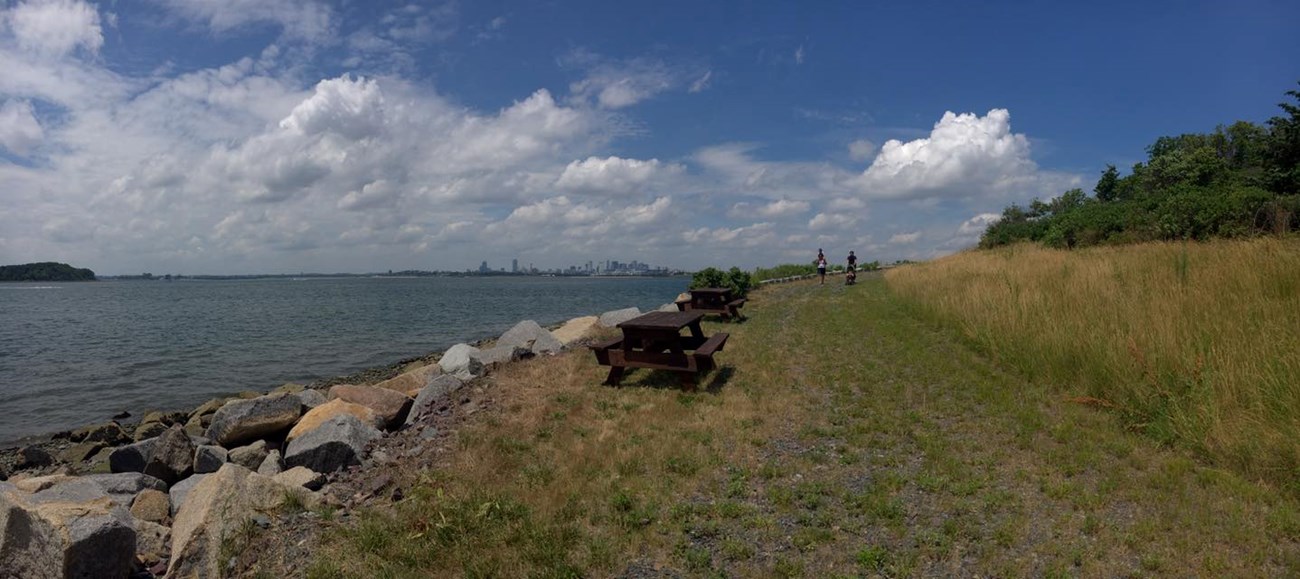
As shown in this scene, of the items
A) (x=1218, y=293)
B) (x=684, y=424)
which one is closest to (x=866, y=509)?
(x=684, y=424)

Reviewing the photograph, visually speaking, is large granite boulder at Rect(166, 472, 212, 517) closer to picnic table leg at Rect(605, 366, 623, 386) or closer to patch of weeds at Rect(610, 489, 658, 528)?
picnic table leg at Rect(605, 366, 623, 386)

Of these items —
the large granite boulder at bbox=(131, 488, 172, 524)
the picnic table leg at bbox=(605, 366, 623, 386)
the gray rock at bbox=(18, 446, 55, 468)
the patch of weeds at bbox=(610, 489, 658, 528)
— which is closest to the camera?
the patch of weeds at bbox=(610, 489, 658, 528)

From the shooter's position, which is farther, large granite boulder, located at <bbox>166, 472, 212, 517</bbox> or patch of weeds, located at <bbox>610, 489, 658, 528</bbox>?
large granite boulder, located at <bbox>166, 472, 212, 517</bbox>

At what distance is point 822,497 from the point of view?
445cm

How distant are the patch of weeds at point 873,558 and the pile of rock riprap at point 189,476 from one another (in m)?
4.07

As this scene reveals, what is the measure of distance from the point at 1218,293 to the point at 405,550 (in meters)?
9.04

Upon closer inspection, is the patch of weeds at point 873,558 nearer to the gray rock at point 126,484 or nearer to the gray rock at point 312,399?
the gray rock at point 126,484

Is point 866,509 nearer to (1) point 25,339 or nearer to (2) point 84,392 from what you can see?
(2) point 84,392

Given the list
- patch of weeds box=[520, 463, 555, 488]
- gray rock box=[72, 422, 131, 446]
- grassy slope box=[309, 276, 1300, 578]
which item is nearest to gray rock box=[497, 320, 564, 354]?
grassy slope box=[309, 276, 1300, 578]

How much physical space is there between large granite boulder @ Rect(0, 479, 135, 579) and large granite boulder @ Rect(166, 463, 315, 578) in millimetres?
334

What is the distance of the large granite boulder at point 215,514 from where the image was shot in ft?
13.6

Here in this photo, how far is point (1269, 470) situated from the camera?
4.11m

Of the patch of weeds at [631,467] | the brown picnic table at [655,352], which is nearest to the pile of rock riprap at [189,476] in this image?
the brown picnic table at [655,352]

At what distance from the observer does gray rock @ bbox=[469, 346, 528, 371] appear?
1054cm
